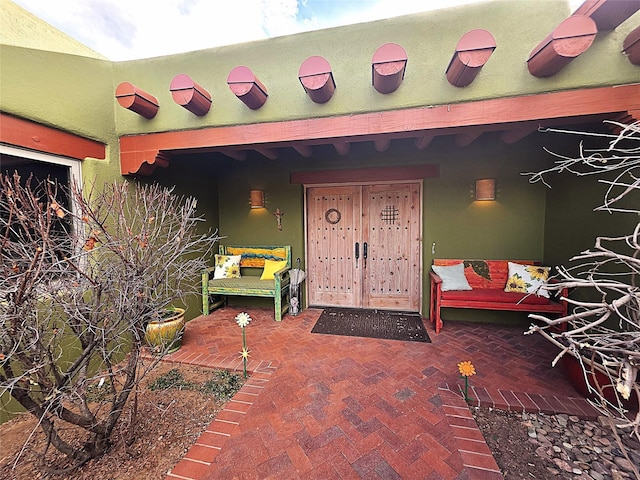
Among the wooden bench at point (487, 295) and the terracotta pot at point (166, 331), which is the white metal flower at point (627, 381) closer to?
the wooden bench at point (487, 295)

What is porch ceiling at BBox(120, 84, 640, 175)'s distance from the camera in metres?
2.08

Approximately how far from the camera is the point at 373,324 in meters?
3.67

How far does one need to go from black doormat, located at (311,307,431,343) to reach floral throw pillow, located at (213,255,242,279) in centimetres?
157

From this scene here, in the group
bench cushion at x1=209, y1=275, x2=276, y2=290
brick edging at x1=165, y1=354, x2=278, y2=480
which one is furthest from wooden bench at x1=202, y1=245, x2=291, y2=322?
brick edging at x1=165, y1=354, x2=278, y2=480

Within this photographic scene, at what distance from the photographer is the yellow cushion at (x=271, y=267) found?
4.19 metres

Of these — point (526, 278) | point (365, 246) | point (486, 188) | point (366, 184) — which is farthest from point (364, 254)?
point (526, 278)

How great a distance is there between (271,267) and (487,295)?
3049mm

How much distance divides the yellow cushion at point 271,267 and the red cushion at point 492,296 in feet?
7.92

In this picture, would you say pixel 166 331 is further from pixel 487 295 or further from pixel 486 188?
pixel 486 188

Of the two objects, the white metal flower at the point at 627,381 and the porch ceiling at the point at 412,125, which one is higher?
the porch ceiling at the point at 412,125

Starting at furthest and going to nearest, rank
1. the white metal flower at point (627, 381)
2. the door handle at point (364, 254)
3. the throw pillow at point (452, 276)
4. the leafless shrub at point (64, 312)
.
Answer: the door handle at point (364, 254) < the throw pillow at point (452, 276) < the leafless shrub at point (64, 312) < the white metal flower at point (627, 381)

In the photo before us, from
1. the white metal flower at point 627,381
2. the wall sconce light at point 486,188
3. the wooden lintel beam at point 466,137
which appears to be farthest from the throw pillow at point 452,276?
the white metal flower at point 627,381

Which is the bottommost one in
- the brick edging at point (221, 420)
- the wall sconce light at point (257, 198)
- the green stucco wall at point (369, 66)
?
the brick edging at point (221, 420)

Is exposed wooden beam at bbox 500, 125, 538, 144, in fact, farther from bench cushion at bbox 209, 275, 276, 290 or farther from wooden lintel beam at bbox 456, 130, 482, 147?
bench cushion at bbox 209, 275, 276, 290
